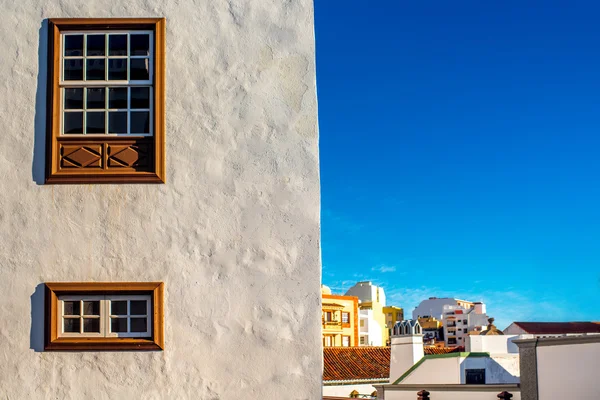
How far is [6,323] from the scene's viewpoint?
7.38m

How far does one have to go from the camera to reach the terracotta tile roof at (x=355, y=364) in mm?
32750

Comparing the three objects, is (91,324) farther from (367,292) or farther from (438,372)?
(367,292)

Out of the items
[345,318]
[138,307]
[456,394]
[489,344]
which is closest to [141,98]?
[138,307]

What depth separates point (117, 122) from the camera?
773cm

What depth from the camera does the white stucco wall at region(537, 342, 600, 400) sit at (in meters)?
15.1

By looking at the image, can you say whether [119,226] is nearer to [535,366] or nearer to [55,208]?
[55,208]

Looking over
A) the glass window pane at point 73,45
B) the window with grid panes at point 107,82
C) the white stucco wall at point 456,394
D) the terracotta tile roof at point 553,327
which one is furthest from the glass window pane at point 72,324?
the terracotta tile roof at point 553,327

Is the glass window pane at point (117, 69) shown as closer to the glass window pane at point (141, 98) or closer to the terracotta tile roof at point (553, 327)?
the glass window pane at point (141, 98)

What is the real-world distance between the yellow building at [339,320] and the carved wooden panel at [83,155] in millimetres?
54238

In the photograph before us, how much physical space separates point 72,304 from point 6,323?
24.6 inches

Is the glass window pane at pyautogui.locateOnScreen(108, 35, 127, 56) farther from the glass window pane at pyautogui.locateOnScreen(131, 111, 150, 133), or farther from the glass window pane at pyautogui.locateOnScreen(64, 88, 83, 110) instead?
the glass window pane at pyautogui.locateOnScreen(131, 111, 150, 133)

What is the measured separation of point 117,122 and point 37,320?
206cm

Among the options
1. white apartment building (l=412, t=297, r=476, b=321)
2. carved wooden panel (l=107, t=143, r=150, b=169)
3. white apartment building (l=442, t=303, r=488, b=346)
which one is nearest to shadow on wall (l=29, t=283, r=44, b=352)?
carved wooden panel (l=107, t=143, r=150, b=169)

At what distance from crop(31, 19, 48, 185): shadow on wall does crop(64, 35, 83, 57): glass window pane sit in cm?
20
